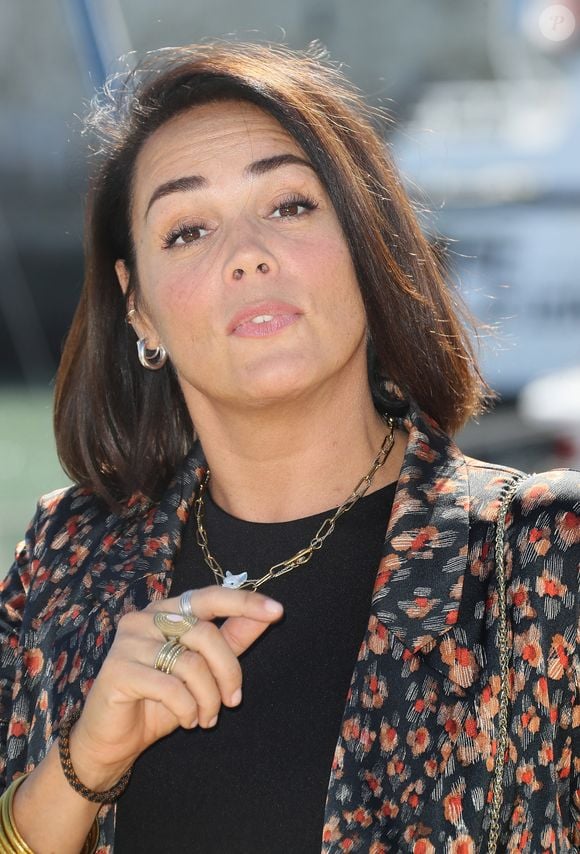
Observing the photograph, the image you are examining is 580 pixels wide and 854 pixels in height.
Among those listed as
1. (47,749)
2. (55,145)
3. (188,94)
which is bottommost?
(55,145)

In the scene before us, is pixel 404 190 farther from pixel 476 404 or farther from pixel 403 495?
pixel 403 495

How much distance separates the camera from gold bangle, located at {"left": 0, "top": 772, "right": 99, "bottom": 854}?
186 cm

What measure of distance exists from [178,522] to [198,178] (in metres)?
0.61

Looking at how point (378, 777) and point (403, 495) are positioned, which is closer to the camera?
point (378, 777)

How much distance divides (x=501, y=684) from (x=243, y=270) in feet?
2.54

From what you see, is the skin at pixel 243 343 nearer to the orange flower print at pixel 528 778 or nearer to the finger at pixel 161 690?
the finger at pixel 161 690

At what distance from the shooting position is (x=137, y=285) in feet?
7.77

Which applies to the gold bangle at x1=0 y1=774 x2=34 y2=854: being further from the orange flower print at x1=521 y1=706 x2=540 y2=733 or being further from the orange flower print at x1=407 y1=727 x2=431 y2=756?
the orange flower print at x1=521 y1=706 x2=540 y2=733

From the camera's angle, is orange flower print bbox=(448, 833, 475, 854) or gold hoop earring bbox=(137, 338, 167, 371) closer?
orange flower print bbox=(448, 833, 475, 854)

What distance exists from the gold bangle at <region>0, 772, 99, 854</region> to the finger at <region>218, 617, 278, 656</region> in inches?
18.2

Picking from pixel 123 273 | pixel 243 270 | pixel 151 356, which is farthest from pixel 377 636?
pixel 123 273

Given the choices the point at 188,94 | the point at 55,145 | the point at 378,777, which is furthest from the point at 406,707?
the point at 55,145

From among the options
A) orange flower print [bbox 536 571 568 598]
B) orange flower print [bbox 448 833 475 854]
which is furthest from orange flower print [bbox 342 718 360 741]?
orange flower print [bbox 536 571 568 598]

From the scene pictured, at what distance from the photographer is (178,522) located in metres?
2.23
